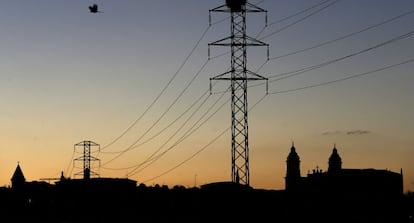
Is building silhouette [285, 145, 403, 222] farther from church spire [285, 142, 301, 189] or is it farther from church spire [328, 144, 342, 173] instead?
church spire [328, 144, 342, 173]

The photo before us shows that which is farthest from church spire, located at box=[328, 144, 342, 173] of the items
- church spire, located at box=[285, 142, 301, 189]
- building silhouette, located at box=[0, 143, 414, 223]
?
church spire, located at box=[285, 142, 301, 189]

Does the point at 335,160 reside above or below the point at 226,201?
above

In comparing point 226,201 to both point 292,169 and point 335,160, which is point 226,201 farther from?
point 335,160

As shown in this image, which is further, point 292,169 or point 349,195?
point 292,169

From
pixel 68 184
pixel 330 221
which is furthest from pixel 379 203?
pixel 68 184

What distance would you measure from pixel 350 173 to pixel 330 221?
41.1 meters

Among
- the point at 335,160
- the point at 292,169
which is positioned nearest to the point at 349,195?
the point at 292,169

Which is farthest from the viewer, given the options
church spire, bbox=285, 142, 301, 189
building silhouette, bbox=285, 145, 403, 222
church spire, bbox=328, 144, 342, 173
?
church spire, bbox=328, 144, 342, 173

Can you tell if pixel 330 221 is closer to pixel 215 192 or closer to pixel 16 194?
pixel 215 192

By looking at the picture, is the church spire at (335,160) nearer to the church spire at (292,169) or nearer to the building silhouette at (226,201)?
the building silhouette at (226,201)

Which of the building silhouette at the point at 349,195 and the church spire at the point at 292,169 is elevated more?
the church spire at the point at 292,169

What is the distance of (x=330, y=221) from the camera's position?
368ft

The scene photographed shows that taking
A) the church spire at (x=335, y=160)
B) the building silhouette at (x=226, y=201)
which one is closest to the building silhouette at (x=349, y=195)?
the building silhouette at (x=226, y=201)

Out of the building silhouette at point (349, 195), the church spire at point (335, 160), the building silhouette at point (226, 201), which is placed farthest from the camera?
the church spire at point (335, 160)
